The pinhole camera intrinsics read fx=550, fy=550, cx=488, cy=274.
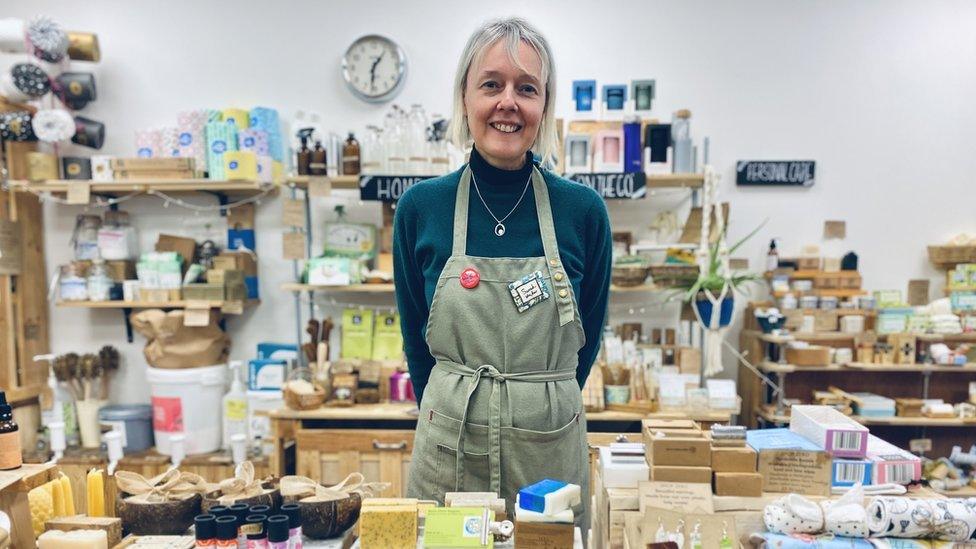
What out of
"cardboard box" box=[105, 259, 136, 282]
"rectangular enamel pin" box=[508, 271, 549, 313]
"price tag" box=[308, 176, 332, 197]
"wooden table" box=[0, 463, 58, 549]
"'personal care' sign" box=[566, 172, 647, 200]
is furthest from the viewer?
"cardboard box" box=[105, 259, 136, 282]

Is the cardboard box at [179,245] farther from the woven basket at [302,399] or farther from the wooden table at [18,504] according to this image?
the wooden table at [18,504]

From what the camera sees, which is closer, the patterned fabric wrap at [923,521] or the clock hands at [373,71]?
the patterned fabric wrap at [923,521]

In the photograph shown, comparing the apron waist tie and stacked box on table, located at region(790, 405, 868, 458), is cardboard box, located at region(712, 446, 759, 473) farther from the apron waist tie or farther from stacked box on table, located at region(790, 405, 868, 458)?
the apron waist tie

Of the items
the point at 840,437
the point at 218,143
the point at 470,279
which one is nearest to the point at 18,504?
the point at 470,279

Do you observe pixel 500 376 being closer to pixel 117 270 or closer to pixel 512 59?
pixel 512 59

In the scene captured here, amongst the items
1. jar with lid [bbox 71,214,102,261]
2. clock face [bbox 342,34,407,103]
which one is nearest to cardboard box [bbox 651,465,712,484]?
clock face [bbox 342,34,407,103]

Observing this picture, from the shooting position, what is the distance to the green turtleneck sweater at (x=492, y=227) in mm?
1386

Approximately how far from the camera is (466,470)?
4.52ft


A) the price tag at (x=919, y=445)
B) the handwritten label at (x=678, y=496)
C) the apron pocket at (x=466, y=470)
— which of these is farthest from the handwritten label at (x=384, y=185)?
the price tag at (x=919, y=445)

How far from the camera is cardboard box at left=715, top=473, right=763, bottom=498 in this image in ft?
4.49

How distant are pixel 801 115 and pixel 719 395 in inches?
69.8

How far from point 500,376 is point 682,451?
19.5 inches

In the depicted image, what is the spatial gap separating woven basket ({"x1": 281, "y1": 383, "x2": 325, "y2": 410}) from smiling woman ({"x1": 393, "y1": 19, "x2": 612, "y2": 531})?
159 centimetres

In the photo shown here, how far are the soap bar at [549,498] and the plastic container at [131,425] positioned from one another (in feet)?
10.2
